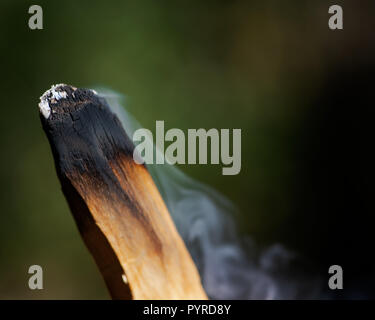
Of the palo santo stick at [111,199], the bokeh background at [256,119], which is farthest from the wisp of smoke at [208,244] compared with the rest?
the bokeh background at [256,119]

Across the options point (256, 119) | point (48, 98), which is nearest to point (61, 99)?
point (48, 98)

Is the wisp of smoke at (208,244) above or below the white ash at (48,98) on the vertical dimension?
below

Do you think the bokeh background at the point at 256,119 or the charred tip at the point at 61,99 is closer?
A: the charred tip at the point at 61,99

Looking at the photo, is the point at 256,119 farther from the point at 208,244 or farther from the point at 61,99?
the point at 61,99

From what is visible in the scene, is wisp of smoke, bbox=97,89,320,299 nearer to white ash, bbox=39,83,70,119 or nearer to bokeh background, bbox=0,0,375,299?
white ash, bbox=39,83,70,119

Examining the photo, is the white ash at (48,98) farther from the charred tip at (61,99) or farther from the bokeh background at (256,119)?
the bokeh background at (256,119)

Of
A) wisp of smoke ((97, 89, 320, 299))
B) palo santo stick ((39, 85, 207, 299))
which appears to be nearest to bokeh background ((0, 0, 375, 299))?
wisp of smoke ((97, 89, 320, 299))
